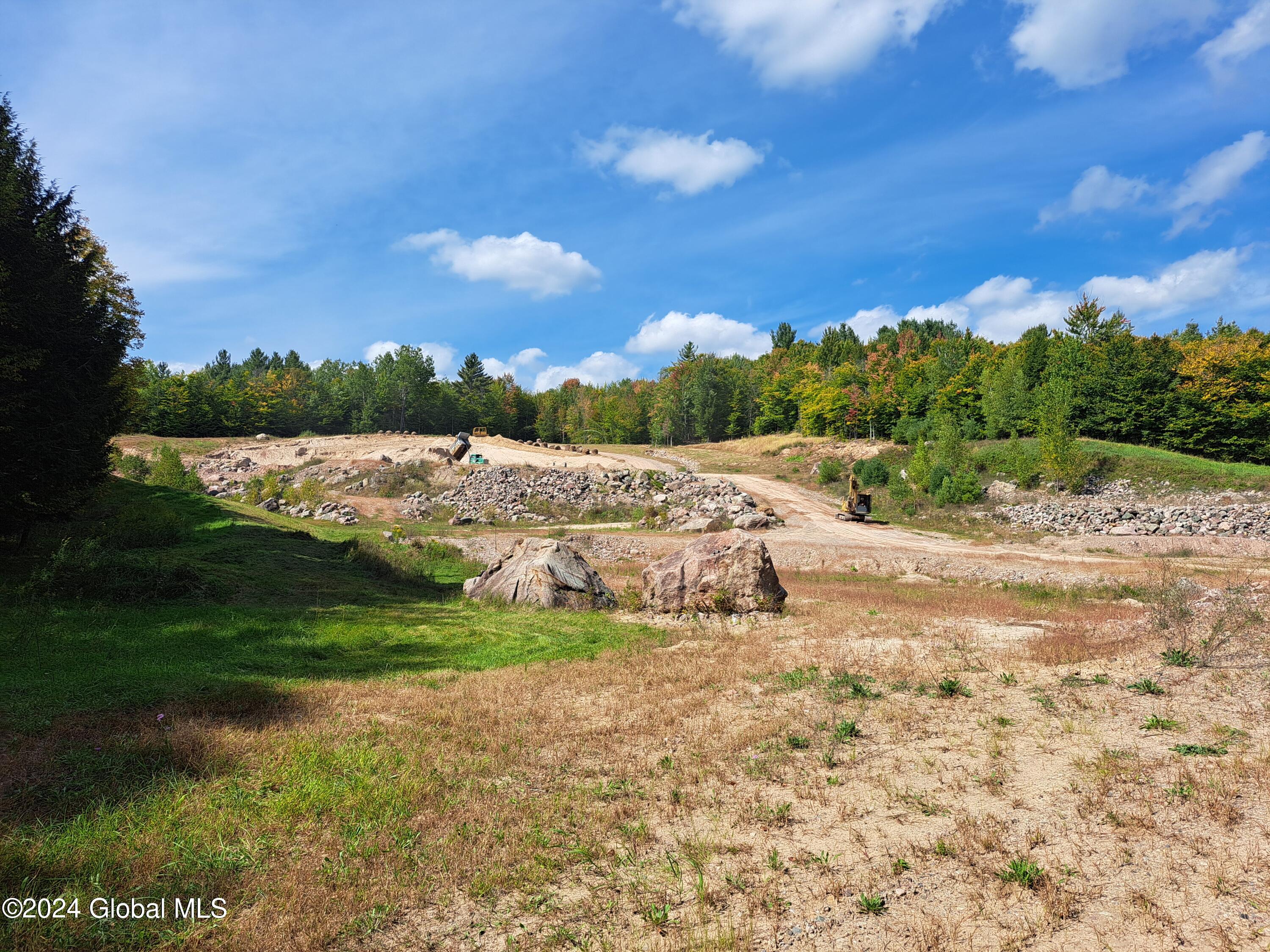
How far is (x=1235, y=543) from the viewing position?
28203 millimetres

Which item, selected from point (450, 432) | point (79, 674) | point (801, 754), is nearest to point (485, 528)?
point (79, 674)

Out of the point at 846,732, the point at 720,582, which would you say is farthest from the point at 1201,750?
the point at 720,582

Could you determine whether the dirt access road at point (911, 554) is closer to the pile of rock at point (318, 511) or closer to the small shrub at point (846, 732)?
the small shrub at point (846, 732)

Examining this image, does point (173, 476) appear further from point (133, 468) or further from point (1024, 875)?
point (1024, 875)

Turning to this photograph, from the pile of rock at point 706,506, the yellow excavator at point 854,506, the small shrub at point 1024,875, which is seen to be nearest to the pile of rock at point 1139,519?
the yellow excavator at point 854,506

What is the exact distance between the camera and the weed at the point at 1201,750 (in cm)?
664

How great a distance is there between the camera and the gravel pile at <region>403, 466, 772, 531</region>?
39.5 metres

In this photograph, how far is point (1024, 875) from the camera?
4742 mm

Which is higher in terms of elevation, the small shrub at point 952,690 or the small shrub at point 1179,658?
the small shrub at point 1179,658

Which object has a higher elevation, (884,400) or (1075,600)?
(884,400)

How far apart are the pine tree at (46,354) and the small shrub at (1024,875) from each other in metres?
18.2

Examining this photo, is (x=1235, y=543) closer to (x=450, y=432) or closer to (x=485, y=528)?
(x=485, y=528)

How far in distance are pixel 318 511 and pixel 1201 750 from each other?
4258 cm

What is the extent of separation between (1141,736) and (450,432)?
297 feet
